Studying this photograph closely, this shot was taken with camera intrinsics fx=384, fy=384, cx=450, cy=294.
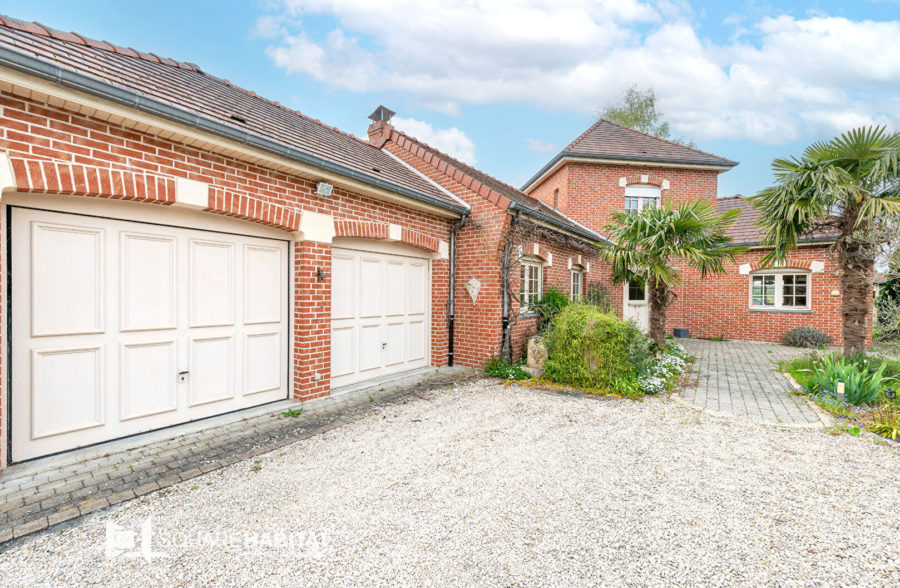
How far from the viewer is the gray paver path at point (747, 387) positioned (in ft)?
16.4

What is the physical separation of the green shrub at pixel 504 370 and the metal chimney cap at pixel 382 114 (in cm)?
615

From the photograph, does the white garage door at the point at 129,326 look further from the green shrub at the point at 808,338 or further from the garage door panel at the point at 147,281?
the green shrub at the point at 808,338

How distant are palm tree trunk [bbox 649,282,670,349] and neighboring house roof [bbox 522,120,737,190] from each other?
658 cm

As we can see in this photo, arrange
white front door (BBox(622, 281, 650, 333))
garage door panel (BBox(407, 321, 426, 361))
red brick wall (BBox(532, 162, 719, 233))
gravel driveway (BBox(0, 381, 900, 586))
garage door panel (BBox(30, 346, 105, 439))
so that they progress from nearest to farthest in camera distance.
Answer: gravel driveway (BBox(0, 381, 900, 586)) < garage door panel (BBox(30, 346, 105, 439)) < garage door panel (BBox(407, 321, 426, 361)) < white front door (BBox(622, 281, 650, 333)) < red brick wall (BBox(532, 162, 719, 233))

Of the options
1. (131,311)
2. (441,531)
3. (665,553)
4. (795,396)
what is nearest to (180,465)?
(131,311)

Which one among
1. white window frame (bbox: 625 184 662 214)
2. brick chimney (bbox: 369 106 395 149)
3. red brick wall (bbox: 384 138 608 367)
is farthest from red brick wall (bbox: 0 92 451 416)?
white window frame (bbox: 625 184 662 214)

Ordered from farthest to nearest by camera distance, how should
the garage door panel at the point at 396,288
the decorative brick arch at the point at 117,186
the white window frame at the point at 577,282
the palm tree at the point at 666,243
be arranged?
1. the white window frame at the point at 577,282
2. the palm tree at the point at 666,243
3. the garage door panel at the point at 396,288
4. the decorative brick arch at the point at 117,186

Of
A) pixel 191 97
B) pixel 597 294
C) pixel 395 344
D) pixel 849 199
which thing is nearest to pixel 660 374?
pixel 849 199

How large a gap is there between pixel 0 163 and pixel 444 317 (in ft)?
18.9

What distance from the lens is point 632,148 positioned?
44.8ft

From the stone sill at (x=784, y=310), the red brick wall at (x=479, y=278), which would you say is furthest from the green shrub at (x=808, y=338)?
the red brick wall at (x=479, y=278)

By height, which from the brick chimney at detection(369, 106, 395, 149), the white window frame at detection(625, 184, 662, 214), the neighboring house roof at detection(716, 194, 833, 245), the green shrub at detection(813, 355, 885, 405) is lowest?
the green shrub at detection(813, 355, 885, 405)

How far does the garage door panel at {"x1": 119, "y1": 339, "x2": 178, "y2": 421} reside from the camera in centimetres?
362

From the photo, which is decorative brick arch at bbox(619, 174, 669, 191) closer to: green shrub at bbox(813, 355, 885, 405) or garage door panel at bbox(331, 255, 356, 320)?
green shrub at bbox(813, 355, 885, 405)
